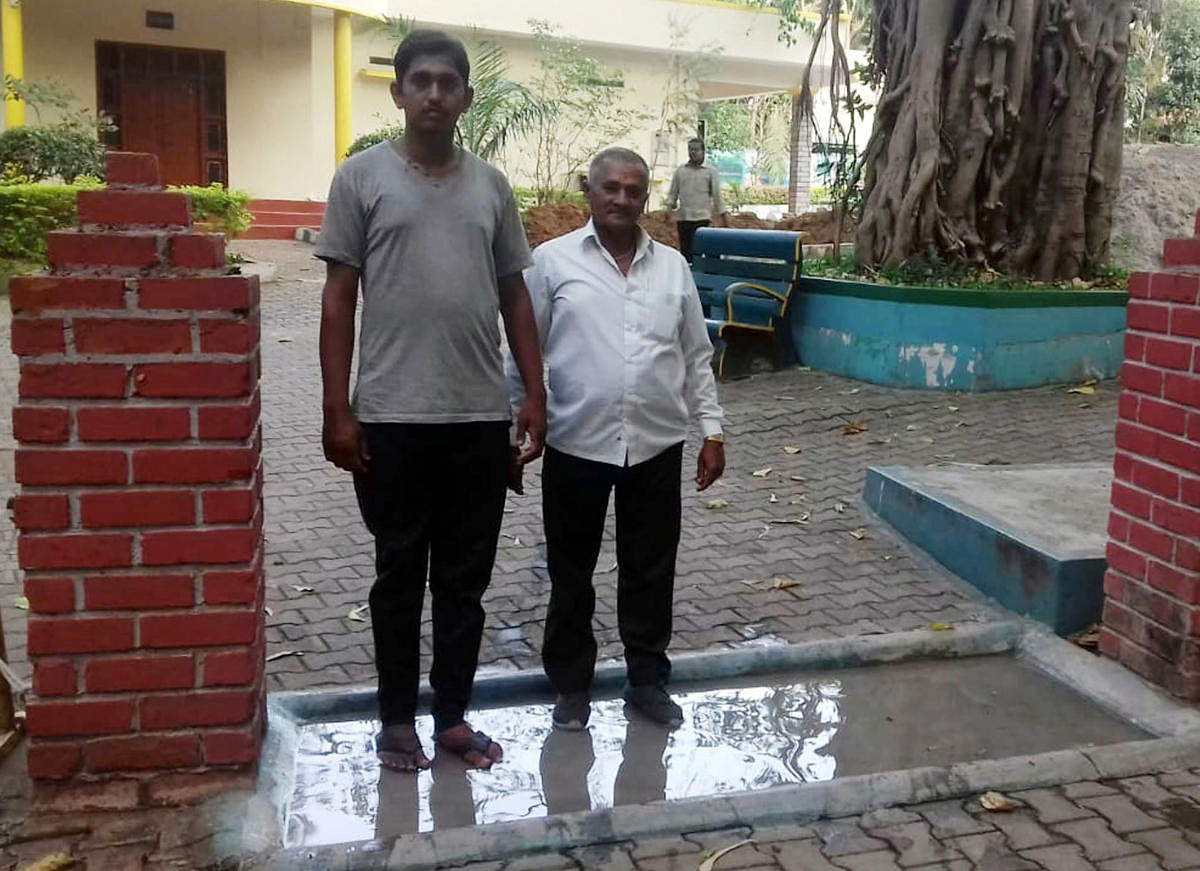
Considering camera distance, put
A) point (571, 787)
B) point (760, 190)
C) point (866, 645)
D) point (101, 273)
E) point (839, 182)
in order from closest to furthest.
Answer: point (101, 273) → point (571, 787) → point (866, 645) → point (839, 182) → point (760, 190)

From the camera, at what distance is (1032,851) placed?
2.86 metres

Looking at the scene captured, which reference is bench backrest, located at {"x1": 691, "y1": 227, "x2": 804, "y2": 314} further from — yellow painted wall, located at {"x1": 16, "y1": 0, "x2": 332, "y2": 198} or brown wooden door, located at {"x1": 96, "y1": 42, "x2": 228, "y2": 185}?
brown wooden door, located at {"x1": 96, "y1": 42, "x2": 228, "y2": 185}

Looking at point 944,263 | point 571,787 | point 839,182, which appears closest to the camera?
point 571,787

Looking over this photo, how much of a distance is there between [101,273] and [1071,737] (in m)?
2.83

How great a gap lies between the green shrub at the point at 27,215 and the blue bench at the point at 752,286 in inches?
272

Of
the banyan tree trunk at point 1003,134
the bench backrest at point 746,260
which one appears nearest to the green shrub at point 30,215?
the bench backrest at point 746,260

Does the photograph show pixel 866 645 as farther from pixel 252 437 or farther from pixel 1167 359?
pixel 252 437

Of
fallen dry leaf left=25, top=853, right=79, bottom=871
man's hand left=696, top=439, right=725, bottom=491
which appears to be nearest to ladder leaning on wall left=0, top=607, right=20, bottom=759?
fallen dry leaf left=25, top=853, right=79, bottom=871

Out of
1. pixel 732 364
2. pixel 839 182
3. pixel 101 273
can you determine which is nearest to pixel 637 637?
pixel 101 273

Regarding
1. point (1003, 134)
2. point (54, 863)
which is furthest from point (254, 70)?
point (54, 863)

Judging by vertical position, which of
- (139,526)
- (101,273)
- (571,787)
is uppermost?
(101,273)

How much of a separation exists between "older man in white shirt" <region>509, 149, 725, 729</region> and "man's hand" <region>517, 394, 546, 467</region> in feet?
0.47

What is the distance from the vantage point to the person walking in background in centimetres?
1343

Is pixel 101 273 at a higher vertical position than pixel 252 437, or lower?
higher
